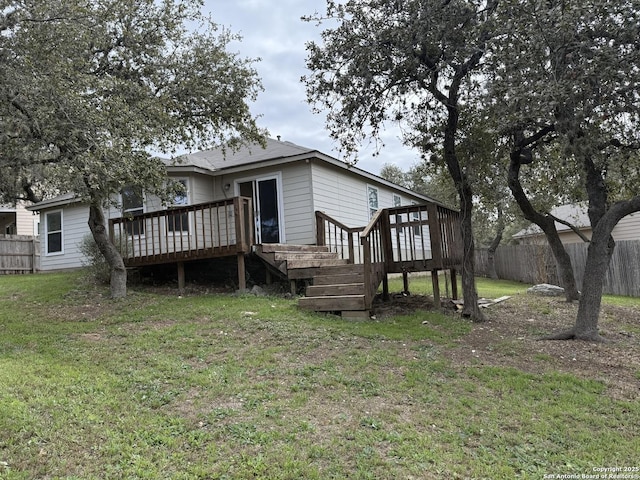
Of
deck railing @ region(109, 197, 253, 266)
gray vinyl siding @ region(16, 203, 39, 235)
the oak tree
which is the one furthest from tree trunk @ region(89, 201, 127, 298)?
gray vinyl siding @ region(16, 203, 39, 235)

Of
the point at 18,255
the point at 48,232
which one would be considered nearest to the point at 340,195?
the point at 48,232

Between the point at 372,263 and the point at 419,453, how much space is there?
16.4 ft

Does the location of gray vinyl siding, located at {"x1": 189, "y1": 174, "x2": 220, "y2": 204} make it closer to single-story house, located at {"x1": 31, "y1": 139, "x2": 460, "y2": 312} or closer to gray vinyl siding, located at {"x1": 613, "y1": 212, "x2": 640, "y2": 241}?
single-story house, located at {"x1": 31, "y1": 139, "x2": 460, "y2": 312}

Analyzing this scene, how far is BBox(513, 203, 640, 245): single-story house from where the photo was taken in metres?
20.4

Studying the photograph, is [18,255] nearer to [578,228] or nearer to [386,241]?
[386,241]

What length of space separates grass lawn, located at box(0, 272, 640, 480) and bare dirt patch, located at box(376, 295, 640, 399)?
0.14 feet

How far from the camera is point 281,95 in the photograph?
11.5 metres

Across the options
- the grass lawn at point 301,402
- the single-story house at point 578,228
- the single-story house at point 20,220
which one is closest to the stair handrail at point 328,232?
the grass lawn at point 301,402

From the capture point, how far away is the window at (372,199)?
1458 centimetres

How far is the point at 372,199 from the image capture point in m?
14.8

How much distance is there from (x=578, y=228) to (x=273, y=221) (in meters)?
16.0

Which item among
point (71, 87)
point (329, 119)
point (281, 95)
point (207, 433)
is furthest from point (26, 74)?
point (281, 95)

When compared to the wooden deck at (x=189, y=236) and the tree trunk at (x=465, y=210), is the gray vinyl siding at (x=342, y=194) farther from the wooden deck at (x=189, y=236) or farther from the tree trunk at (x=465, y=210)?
the tree trunk at (x=465, y=210)

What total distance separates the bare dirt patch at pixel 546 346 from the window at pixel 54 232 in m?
11.9
